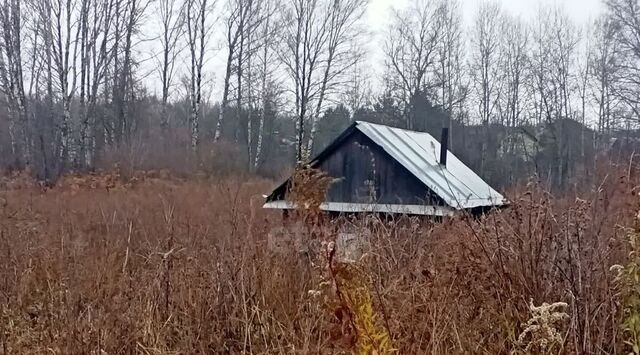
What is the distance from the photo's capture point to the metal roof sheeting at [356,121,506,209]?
873 cm

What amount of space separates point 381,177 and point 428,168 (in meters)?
0.86

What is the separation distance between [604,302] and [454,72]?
35216 millimetres

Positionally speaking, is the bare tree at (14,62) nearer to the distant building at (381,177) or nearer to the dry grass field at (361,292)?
the distant building at (381,177)

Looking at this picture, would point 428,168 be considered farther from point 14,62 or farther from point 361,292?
point 14,62

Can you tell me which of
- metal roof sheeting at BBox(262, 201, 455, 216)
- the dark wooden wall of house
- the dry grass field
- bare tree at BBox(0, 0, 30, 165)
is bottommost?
the dry grass field

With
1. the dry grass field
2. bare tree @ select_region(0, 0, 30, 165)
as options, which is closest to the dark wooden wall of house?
the dry grass field

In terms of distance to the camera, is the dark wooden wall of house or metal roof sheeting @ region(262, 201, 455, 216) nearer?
metal roof sheeting @ region(262, 201, 455, 216)

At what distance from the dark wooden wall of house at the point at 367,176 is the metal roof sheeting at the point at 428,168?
0.39ft

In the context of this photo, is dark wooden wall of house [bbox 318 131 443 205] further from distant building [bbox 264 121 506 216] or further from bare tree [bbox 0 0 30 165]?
bare tree [bbox 0 0 30 165]

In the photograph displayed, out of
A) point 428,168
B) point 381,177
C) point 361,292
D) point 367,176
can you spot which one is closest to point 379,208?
point 381,177

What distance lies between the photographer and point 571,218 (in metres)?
3.26

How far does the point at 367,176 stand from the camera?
958 centimetres

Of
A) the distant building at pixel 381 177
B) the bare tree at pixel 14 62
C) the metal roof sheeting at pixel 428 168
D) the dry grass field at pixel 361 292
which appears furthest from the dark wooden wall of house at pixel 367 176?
the bare tree at pixel 14 62

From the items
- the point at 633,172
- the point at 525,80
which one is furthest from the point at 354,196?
the point at 525,80
